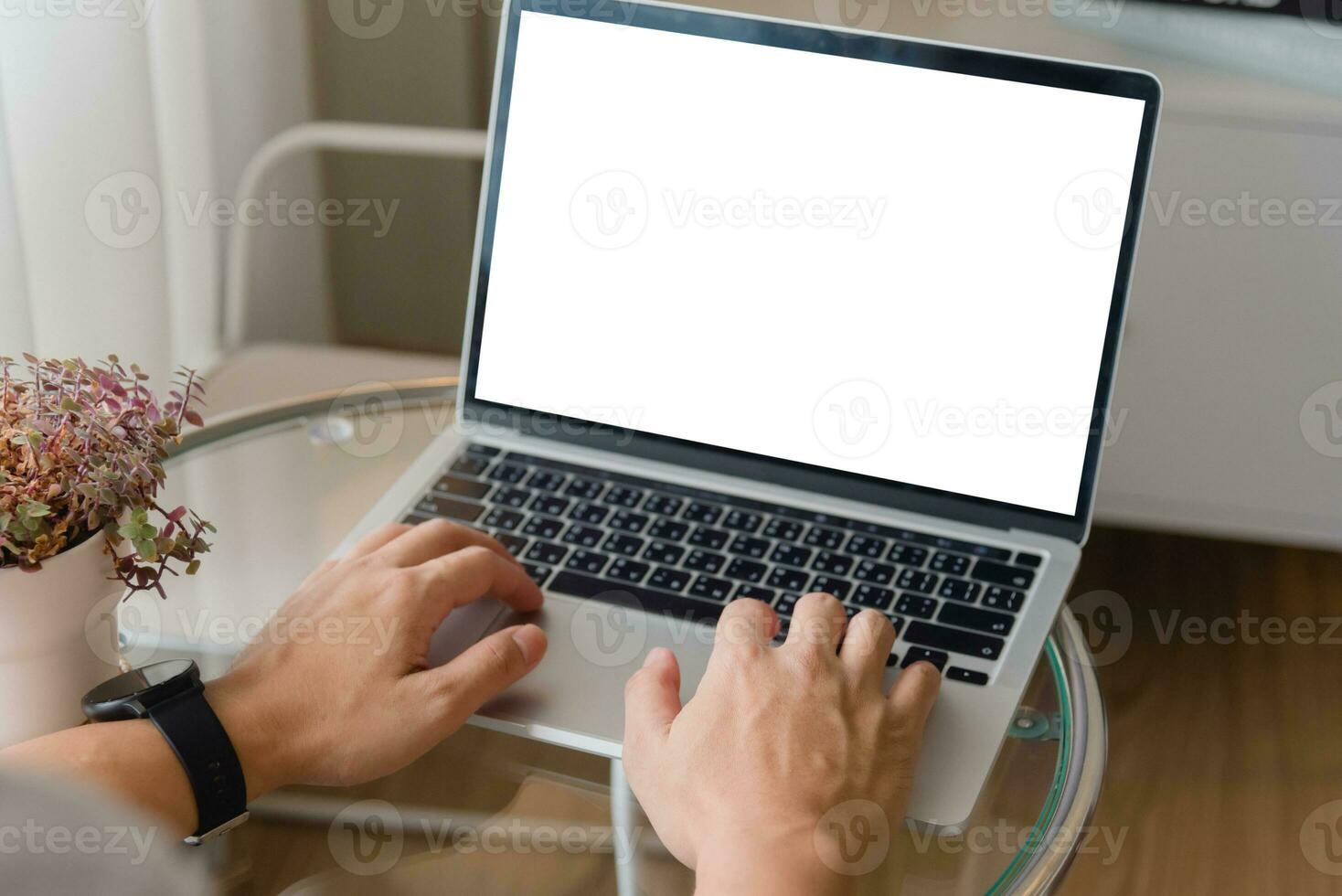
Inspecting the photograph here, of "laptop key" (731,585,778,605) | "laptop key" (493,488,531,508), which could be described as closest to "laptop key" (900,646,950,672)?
"laptop key" (731,585,778,605)

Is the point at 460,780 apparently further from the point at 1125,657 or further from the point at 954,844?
the point at 1125,657

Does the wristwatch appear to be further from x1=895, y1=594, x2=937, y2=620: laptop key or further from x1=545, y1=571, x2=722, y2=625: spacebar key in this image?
x1=895, y1=594, x2=937, y2=620: laptop key

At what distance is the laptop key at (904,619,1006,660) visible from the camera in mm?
798

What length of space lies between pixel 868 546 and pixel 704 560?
118 mm

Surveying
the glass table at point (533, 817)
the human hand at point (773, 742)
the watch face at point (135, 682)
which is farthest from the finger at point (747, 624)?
the watch face at point (135, 682)

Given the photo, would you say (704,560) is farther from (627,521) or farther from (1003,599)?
(1003,599)

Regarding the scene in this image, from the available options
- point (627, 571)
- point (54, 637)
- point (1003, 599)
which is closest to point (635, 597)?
point (627, 571)

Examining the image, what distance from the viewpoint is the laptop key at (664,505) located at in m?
0.92

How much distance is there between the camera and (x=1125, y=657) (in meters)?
1.17

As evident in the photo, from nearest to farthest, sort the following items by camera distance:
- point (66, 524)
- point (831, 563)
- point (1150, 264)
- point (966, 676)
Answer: point (66, 524)
point (966, 676)
point (831, 563)
point (1150, 264)

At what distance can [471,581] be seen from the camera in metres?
0.79

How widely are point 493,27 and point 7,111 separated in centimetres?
78

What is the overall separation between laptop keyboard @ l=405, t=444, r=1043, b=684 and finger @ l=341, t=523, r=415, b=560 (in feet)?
0.20

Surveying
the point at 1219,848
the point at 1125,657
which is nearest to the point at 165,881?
the point at 1219,848
